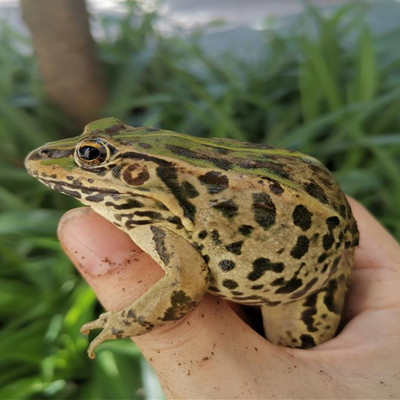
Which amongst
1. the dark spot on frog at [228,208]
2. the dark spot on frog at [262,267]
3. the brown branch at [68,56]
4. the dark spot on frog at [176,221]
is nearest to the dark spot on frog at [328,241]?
the dark spot on frog at [262,267]

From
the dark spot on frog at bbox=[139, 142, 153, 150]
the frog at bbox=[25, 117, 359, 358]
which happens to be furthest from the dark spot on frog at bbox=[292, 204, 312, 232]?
the dark spot on frog at bbox=[139, 142, 153, 150]

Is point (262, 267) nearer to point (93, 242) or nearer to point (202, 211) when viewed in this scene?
point (202, 211)

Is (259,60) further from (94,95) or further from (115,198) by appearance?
(115,198)

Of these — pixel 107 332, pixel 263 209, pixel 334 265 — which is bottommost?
pixel 107 332

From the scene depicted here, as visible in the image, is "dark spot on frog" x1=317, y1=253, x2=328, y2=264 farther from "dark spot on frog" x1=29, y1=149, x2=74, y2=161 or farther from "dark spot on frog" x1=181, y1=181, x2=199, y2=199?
"dark spot on frog" x1=29, y1=149, x2=74, y2=161

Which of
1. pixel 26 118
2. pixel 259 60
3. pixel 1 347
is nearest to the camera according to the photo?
pixel 1 347

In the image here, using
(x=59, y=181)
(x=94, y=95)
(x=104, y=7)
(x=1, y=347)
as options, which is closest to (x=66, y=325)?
(x=1, y=347)

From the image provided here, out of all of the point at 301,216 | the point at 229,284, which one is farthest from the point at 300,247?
the point at 229,284
